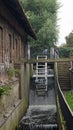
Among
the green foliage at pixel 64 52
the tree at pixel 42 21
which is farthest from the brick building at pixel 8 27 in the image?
the green foliage at pixel 64 52

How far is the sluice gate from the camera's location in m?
16.0

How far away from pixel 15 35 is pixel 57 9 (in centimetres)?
1454

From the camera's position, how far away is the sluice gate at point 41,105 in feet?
52.5

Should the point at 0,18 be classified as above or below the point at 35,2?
below

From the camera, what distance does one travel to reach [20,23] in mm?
18984

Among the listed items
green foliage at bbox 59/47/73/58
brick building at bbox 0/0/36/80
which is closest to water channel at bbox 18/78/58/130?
brick building at bbox 0/0/36/80

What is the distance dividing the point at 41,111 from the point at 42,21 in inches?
490

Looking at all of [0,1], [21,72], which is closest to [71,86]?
[21,72]

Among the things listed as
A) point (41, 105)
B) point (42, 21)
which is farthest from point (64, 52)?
point (41, 105)

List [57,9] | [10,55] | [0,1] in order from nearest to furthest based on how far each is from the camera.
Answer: [0,1]
[10,55]
[57,9]

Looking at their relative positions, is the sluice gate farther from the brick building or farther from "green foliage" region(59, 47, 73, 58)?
"green foliage" region(59, 47, 73, 58)

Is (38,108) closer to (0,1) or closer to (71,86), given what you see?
(71,86)

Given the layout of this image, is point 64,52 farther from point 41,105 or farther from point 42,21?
point 41,105

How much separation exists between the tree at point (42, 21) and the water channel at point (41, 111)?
5.70 meters
